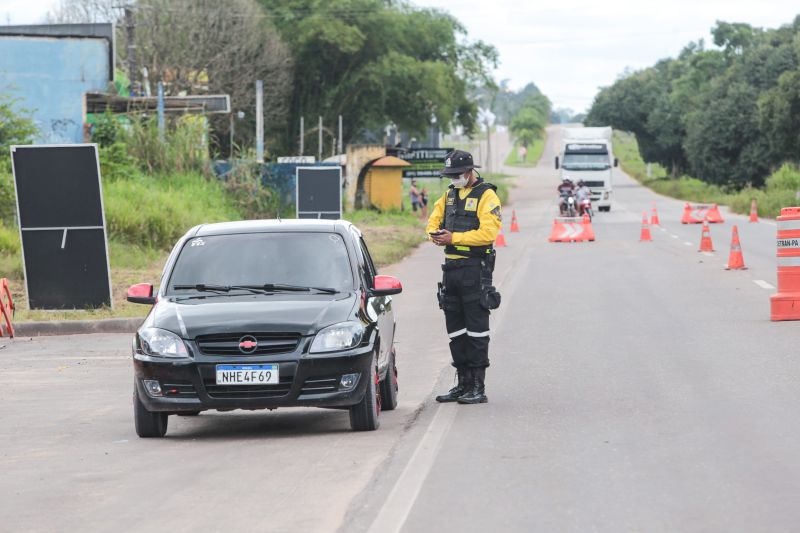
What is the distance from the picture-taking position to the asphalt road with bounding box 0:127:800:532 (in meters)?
7.09

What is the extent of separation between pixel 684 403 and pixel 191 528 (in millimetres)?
4949

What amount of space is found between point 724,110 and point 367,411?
75982 millimetres

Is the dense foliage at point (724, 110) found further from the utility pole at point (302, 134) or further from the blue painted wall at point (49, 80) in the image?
the blue painted wall at point (49, 80)

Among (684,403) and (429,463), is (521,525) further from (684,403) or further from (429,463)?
(684,403)

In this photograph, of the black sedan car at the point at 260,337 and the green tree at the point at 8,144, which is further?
the green tree at the point at 8,144

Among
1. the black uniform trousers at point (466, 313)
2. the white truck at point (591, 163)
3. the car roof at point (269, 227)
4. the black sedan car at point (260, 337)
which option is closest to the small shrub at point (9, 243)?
the car roof at point (269, 227)

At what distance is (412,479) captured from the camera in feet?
26.0

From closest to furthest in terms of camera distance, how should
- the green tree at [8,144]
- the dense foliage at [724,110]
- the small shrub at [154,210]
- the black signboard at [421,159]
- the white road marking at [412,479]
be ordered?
the white road marking at [412,479] → the green tree at [8,144] → the small shrub at [154,210] → the black signboard at [421,159] → the dense foliage at [724,110]

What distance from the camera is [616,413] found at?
10289mm

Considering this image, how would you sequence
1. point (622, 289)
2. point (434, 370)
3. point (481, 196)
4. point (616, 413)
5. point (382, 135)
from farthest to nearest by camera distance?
1. point (382, 135)
2. point (622, 289)
3. point (434, 370)
4. point (481, 196)
5. point (616, 413)

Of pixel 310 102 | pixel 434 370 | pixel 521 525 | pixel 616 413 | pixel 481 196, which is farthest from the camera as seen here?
pixel 310 102

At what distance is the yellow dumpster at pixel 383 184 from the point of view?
53.8 m

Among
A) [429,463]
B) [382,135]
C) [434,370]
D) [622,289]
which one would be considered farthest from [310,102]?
[429,463]

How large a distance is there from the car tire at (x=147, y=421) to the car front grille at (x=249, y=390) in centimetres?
61
